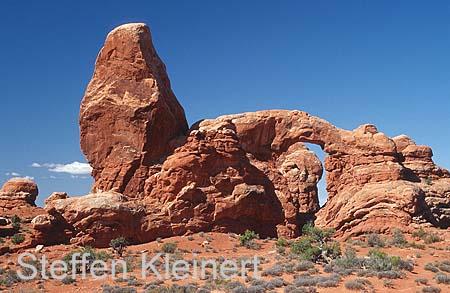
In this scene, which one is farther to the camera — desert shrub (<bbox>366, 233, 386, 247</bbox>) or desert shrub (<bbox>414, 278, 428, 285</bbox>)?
desert shrub (<bbox>366, 233, 386, 247</bbox>)

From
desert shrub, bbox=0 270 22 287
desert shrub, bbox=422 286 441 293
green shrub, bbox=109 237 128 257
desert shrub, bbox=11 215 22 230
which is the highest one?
desert shrub, bbox=11 215 22 230

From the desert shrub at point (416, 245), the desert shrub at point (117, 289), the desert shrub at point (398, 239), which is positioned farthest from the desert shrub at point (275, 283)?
the desert shrub at point (398, 239)

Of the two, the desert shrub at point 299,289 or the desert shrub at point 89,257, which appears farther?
the desert shrub at point 89,257

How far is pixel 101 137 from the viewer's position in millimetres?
31500

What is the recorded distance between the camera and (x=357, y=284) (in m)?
16.2

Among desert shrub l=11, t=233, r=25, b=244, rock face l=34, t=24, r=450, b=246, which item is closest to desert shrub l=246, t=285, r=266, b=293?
rock face l=34, t=24, r=450, b=246

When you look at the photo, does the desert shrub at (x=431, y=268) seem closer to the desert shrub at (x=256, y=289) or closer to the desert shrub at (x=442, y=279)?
the desert shrub at (x=442, y=279)

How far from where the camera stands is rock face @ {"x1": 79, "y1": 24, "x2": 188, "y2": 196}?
31016mm

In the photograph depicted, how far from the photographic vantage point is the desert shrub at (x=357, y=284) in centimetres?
1605

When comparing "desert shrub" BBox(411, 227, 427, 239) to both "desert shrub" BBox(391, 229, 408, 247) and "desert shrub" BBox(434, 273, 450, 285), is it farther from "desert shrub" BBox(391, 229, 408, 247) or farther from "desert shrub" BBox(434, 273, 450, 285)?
"desert shrub" BBox(434, 273, 450, 285)

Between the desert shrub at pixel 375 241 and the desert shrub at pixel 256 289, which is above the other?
the desert shrub at pixel 375 241

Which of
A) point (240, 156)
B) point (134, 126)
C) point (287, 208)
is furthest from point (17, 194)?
point (287, 208)

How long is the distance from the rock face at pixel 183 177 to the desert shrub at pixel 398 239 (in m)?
0.77

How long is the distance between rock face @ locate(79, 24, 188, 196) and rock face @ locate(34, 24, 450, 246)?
68 mm
